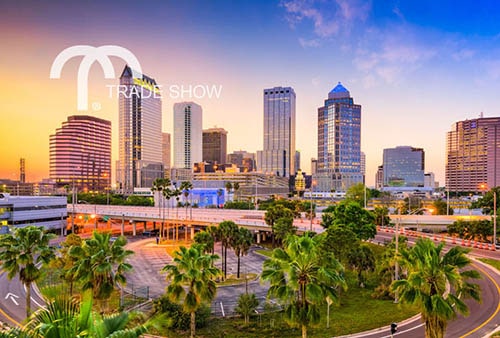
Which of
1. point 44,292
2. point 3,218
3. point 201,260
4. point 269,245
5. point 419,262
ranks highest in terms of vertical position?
point 44,292

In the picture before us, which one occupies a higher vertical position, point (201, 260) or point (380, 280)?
point (201, 260)

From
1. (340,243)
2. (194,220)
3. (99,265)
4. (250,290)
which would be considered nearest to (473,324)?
(340,243)

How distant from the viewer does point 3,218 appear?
256 feet

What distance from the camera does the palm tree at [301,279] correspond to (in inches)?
717

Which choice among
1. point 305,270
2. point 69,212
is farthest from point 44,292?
point 69,212

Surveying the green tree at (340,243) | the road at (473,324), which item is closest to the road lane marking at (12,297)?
the green tree at (340,243)

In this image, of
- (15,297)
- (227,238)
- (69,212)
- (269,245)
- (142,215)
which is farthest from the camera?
(69,212)

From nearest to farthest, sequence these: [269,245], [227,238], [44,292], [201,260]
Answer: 1. [44,292]
2. [201,260]
3. [227,238]
4. [269,245]

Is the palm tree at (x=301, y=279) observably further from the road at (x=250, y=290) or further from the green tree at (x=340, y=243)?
the green tree at (x=340, y=243)

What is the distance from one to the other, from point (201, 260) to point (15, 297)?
29607 millimetres

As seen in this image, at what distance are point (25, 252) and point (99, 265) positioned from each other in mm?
8119

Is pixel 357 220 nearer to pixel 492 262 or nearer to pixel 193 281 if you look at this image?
pixel 492 262

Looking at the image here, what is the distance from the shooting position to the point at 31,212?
84000 mm

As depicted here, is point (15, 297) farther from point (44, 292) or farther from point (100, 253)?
point (44, 292)
